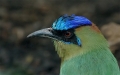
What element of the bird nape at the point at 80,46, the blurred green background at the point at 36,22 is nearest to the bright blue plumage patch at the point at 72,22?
the bird nape at the point at 80,46

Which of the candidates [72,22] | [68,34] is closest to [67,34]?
[68,34]

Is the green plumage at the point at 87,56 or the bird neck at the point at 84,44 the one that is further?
the bird neck at the point at 84,44

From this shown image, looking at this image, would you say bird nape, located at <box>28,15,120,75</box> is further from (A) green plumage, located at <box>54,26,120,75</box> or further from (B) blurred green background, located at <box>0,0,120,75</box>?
(B) blurred green background, located at <box>0,0,120,75</box>

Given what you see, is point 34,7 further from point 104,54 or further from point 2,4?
point 104,54

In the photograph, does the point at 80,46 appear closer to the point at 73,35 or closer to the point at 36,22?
the point at 73,35

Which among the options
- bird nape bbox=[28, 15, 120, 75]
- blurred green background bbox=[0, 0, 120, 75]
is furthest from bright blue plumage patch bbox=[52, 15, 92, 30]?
blurred green background bbox=[0, 0, 120, 75]

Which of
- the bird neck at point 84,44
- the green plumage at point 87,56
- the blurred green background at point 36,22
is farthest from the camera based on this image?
the blurred green background at point 36,22

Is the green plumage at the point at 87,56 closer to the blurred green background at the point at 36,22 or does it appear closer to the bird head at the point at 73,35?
the bird head at the point at 73,35
